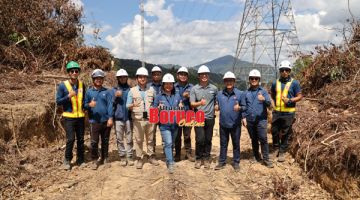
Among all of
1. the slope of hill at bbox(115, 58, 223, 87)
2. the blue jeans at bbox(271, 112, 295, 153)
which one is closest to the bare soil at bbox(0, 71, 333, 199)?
the blue jeans at bbox(271, 112, 295, 153)

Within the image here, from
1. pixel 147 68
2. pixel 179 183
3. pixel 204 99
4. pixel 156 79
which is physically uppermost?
pixel 147 68

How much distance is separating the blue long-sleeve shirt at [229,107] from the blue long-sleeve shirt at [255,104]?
15cm

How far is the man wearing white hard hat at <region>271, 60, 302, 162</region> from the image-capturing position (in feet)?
22.8

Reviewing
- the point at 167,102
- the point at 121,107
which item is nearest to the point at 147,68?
the point at 121,107

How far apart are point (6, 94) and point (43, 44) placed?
4397 millimetres

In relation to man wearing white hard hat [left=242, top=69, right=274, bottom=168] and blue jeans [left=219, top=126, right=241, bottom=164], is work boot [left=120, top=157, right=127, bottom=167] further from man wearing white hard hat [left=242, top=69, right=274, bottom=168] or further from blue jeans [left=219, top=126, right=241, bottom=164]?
man wearing white hard hat [left=242, top=69, right=274, bottom=168]

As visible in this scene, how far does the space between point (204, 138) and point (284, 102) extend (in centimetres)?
175

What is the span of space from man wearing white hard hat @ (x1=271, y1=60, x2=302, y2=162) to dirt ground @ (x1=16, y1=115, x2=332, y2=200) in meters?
0.49

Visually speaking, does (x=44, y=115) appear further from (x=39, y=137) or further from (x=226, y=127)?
(x=226, y=127)

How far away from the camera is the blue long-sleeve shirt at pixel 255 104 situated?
22.5 ft

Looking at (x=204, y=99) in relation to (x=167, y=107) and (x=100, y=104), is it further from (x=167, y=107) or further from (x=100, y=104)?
(x=100, y=104)

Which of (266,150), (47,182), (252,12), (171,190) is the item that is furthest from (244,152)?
(252,12)

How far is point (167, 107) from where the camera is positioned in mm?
6738

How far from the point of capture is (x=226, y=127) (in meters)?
6.86
